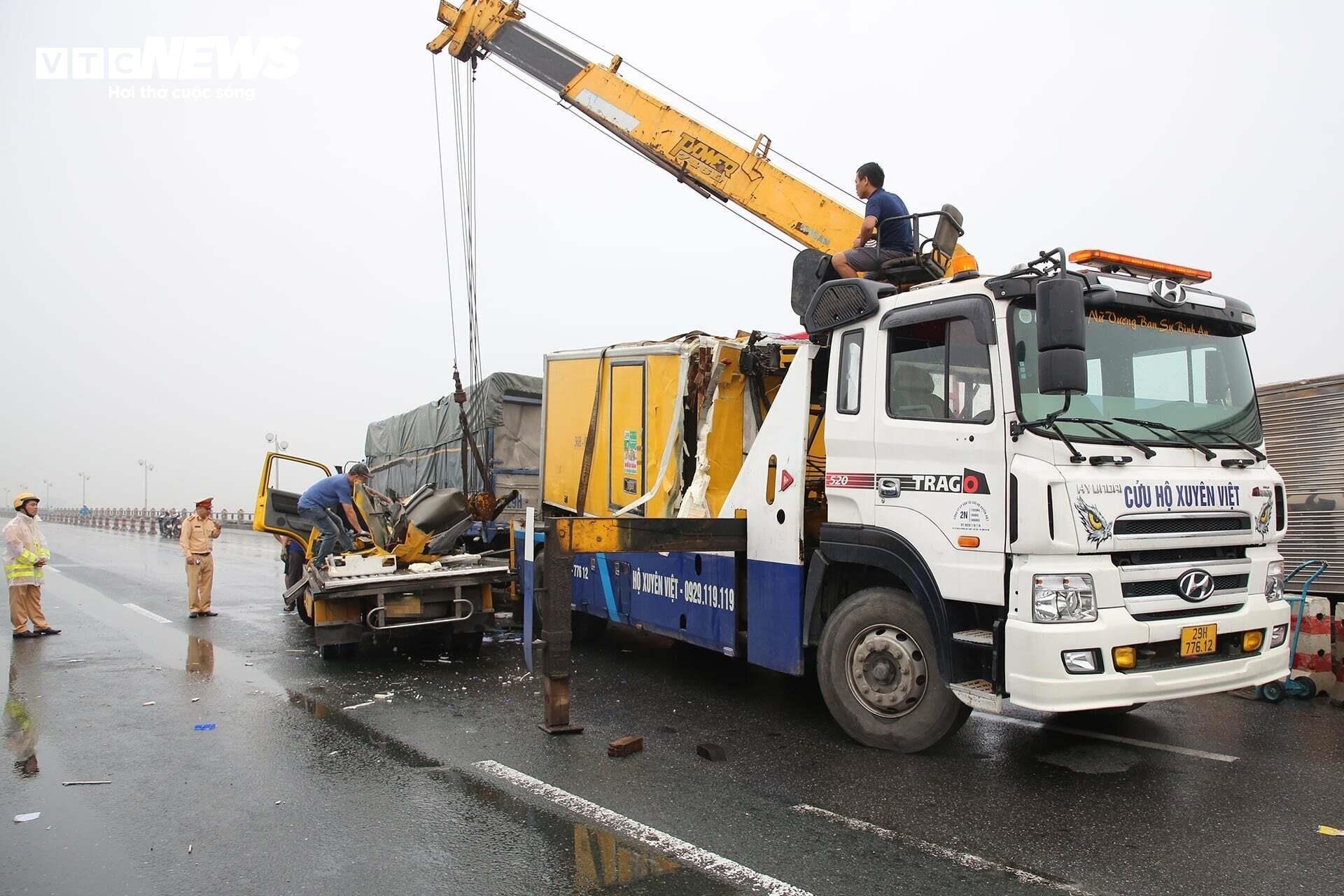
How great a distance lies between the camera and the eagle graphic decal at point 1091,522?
4.62m

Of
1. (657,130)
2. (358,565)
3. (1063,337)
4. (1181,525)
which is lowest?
(358,565)

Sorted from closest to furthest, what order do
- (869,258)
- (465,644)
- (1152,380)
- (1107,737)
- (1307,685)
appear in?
1. (1152,380)
2. (1107,737)
3. (869,258)
4. (1307,685)
5. (465,644)

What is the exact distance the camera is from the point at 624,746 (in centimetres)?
561

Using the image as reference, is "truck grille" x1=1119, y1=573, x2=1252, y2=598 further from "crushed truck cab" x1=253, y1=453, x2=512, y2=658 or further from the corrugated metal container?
"crushed truck cab" x1=253, y1=453, x2=512, y2=658

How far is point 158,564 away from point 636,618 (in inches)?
716

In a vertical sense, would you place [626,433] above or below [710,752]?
above

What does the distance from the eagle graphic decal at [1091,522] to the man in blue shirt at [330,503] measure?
7.23 m

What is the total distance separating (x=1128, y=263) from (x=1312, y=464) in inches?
147

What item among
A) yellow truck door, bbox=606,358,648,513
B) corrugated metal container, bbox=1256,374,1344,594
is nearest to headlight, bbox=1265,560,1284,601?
corrugated metal container, bbox=1256,374,1344,594

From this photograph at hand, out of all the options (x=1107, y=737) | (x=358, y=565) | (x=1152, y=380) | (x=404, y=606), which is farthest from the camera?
(x=358, y=565)

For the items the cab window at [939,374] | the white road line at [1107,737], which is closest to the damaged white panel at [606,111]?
the cab window at [939,374]


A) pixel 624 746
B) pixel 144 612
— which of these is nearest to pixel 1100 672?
pixel 624 746

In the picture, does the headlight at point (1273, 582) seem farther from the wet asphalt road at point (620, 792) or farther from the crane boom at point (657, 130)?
the crane boom at point (657, 130)

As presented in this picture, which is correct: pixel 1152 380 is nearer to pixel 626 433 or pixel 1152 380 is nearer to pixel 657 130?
pixel 626 433
